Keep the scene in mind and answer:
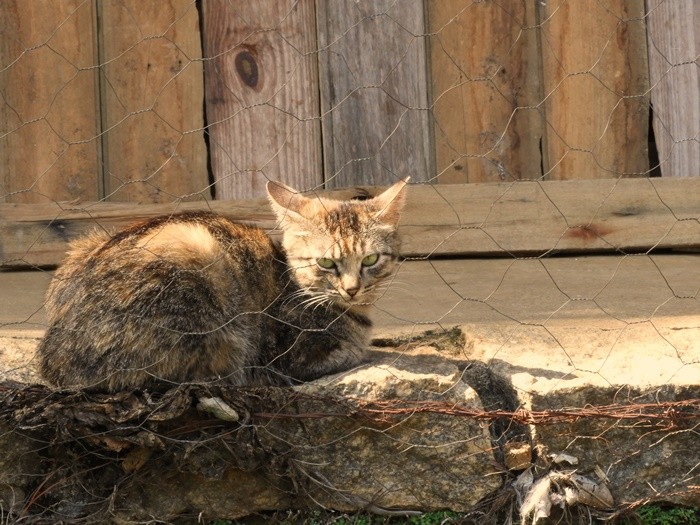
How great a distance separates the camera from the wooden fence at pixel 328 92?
3.55m

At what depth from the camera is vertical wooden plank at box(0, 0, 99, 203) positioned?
3576mm

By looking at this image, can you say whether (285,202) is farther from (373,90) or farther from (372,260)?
(373,90)

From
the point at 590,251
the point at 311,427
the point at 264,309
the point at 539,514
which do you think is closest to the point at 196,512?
the point at 311,427

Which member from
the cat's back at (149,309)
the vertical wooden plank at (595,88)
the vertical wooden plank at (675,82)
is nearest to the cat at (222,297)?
the cat's back at (149,309)

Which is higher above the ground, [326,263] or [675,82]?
[675,82]

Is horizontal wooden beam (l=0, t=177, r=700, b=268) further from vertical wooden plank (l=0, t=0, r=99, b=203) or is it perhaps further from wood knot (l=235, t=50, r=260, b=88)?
wood knot (l=235, t=50, r=260, b=88)

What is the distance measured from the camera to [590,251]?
354 centimetres

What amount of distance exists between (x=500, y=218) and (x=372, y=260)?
3.29 feet

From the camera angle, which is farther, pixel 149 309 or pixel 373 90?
pixel 373 90

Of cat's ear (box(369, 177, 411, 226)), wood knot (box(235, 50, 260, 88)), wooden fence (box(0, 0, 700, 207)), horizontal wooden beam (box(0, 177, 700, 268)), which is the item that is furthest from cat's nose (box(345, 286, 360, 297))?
wood knot (box(235, 50, 260, 88))

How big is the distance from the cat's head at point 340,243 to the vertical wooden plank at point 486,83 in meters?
0.93

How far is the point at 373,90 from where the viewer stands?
3.57 m

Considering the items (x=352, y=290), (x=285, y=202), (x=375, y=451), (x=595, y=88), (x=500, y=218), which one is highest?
(x=595, y=88)

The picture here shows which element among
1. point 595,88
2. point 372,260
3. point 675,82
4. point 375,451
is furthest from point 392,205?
point 675,82
